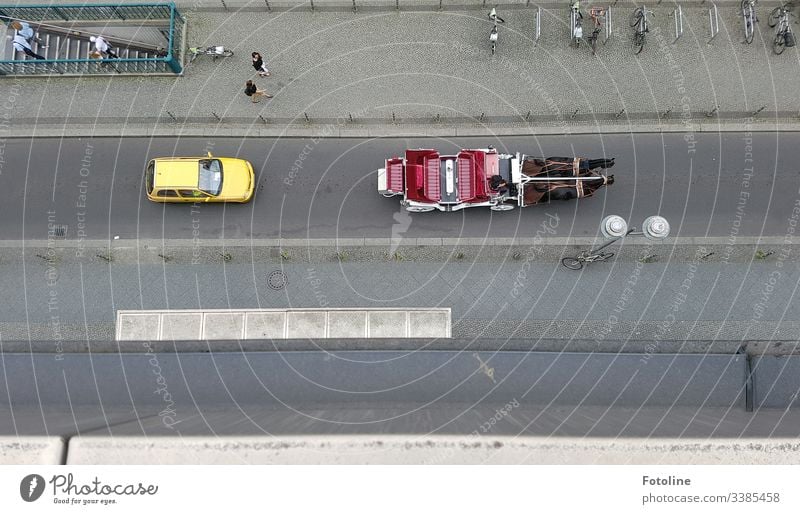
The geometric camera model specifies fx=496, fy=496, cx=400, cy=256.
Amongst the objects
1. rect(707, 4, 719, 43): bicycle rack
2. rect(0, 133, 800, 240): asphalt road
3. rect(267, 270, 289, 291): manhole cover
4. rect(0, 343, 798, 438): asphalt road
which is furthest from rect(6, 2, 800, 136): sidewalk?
rect(0, 343, 798, 438): asphalt road

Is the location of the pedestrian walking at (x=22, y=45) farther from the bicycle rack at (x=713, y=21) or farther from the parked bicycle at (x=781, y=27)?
the parked bicycle at (x=781, y=27)

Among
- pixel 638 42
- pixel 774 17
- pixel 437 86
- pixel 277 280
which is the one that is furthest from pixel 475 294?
pixel 774 17

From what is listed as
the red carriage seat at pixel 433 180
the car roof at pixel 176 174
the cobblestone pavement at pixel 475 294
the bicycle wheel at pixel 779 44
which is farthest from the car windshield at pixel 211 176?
the bicycle wheel at pixel 779 44

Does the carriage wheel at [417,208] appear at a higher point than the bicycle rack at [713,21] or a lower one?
lower

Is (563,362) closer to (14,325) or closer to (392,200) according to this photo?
(392,200)

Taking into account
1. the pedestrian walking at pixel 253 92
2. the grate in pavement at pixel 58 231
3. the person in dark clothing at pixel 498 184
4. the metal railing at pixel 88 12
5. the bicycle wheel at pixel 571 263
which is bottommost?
the bicycle wheel at pixel 571 263

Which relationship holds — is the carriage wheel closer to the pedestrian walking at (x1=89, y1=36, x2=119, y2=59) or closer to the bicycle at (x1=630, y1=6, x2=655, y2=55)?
the bicycle at (x1=630, y1=6, x2=655, y2=55)

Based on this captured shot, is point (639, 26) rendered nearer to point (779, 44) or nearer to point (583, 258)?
point (779, 44)

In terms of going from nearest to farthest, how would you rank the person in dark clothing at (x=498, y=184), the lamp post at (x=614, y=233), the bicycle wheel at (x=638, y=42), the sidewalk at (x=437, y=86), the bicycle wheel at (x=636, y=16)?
the lamp post at (x=614, y=233)
the person in dark clothing at (x=498, y=184)
the sidewalk at (x=437, y=86)
the bicycle wheel at (x=638, y=42)
the bicycle wheel at (x=636, y=16)
